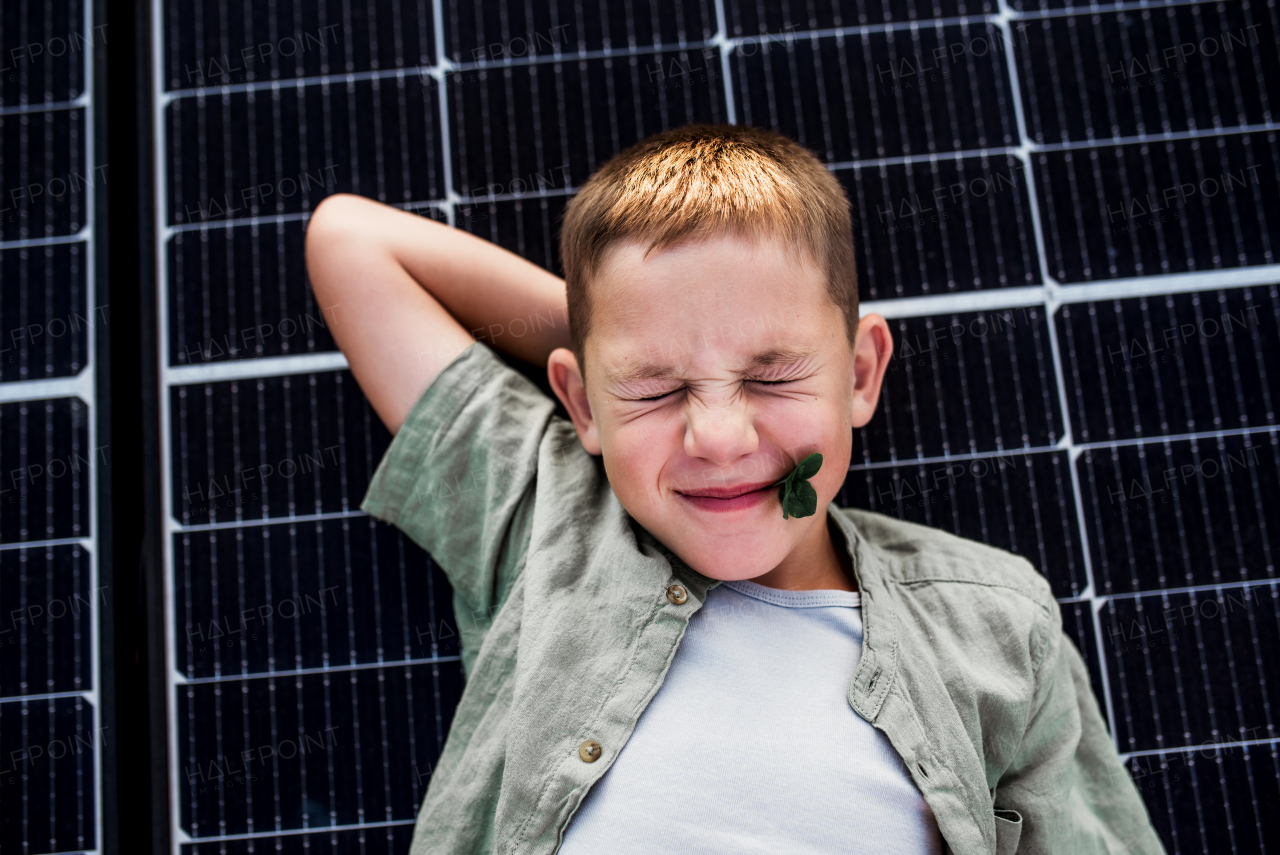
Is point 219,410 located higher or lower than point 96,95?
lower

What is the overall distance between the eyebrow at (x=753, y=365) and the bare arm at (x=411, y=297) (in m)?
0.52

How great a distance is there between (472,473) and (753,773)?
85cm

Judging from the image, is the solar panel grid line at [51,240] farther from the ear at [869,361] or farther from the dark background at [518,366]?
the ear at [869,361]

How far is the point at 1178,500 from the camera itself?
80.7 inches

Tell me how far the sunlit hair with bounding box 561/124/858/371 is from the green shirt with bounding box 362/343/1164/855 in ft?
1.12

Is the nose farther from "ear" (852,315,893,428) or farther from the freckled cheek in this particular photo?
"ear" (852,315,893,428)

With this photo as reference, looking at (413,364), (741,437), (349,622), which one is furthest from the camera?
(349,622)

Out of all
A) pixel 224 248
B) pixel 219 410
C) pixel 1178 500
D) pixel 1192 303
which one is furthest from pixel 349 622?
pixel 1192 303

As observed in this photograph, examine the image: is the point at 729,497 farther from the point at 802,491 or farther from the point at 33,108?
the point at 33,108

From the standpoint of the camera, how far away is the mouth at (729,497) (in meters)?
1.48

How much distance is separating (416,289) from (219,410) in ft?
2.31

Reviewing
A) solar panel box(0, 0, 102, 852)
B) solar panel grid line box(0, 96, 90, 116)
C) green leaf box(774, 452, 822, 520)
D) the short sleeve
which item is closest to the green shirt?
the short sleeve

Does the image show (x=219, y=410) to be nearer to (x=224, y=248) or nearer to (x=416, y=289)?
(x=224, y=248)

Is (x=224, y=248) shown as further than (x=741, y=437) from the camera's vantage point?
Yes
